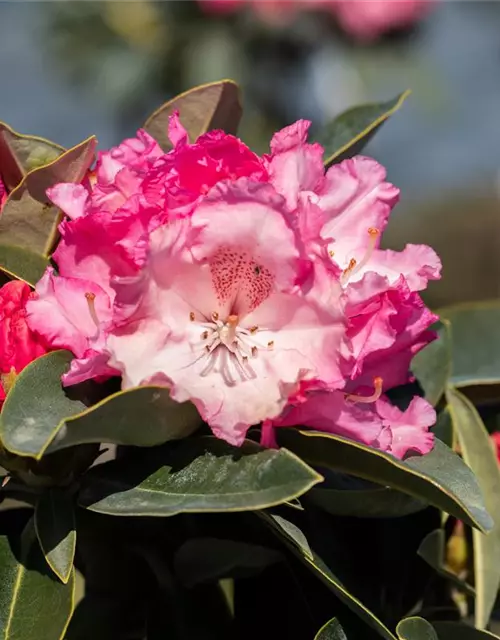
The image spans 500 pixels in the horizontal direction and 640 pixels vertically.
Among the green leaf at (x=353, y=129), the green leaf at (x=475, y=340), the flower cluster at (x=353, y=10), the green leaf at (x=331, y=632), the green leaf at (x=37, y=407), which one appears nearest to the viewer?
the green leaf at (x=37, y=407)

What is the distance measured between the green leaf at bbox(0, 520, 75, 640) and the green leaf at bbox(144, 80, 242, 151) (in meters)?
0.30

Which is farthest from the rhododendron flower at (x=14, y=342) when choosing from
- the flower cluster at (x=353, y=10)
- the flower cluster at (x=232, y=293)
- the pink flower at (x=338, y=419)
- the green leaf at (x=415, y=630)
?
the flower cluster at (x=353, y=10)

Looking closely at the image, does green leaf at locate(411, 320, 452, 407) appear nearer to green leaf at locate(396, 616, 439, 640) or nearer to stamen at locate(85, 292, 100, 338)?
green leaf at locate(396, 616, 439, 640)

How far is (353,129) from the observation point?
0.77 meters

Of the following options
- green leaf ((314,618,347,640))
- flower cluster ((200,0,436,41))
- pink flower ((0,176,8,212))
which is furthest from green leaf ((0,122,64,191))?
flower cluster ((200,0,436,41))

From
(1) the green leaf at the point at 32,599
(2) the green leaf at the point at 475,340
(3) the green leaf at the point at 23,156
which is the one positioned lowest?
(1) the green leaf at the point at 32,599

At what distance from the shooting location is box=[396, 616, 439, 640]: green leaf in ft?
1.97

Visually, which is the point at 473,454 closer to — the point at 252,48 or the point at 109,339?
the point at 109,339

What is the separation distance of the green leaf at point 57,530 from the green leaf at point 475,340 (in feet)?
1.19

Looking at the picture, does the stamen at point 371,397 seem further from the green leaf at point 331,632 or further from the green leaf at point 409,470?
the green leaf at point 331,632

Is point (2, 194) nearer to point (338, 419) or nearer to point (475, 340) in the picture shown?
point (338, 419)

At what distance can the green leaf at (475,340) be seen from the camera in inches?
34.3

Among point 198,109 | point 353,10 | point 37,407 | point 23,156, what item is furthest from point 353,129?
point 353,10

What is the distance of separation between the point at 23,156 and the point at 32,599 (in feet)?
0.94
